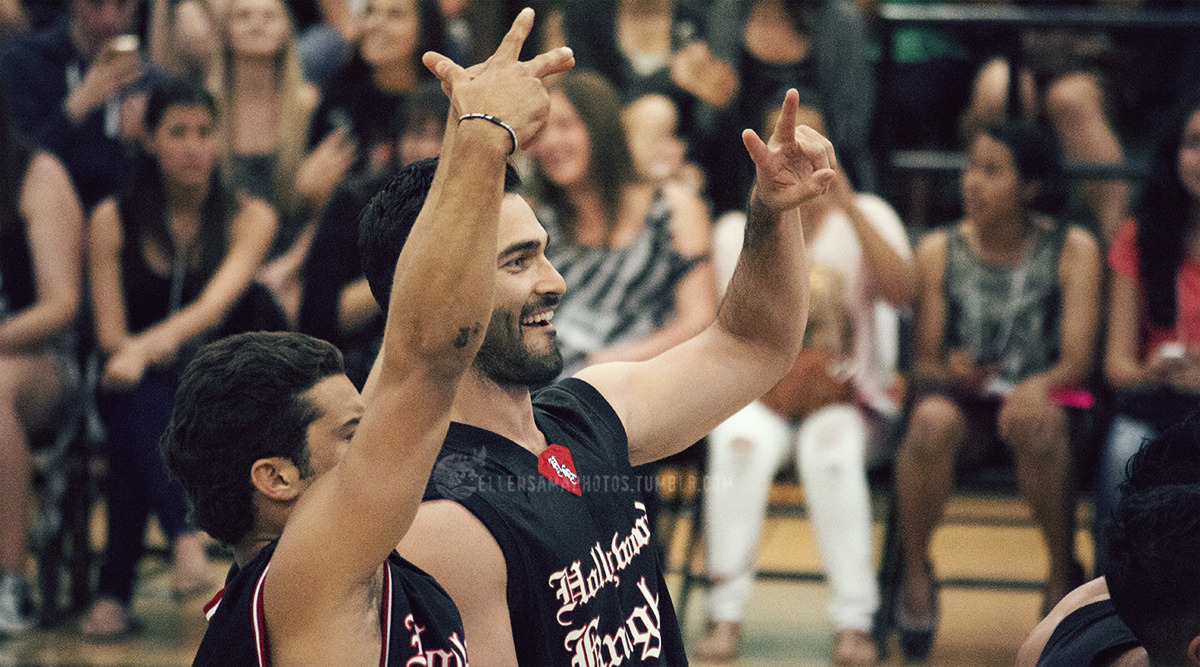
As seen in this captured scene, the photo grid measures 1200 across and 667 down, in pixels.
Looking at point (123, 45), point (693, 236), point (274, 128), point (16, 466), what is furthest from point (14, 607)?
point (693, 236)

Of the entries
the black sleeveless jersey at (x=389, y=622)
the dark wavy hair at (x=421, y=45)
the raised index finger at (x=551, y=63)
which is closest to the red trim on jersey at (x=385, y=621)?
the black sleeveless jersey at (x=389, y=622)

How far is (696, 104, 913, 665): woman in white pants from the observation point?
3.51 meters

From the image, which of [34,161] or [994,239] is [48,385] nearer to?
[34,161]

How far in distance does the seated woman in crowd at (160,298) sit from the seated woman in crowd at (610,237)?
898mm

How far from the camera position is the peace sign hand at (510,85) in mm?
1314

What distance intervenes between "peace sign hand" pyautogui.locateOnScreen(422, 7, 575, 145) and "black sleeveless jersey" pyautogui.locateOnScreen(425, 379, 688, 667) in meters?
0.47

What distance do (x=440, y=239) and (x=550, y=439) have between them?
58 cm

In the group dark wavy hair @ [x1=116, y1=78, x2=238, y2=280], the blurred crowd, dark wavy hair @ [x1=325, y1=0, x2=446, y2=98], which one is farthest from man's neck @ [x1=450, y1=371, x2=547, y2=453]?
dark wavy hair @ [x1=325, y1=0, x2=446, y2=98]

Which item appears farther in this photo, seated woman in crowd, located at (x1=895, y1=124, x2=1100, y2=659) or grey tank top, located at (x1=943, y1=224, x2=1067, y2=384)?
grey tank top, located at (x1=943, y1=224, x2=1067, y2=384)

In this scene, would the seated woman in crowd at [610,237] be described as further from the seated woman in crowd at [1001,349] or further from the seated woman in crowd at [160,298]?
the seated woman in crowd at [160,298]

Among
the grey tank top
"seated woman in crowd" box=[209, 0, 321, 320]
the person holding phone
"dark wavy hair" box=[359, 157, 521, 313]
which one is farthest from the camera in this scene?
the person holding phone

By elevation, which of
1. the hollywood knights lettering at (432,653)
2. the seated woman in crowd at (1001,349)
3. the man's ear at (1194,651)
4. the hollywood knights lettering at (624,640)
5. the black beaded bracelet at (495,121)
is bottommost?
the seated woman in crowd at (1001,349)

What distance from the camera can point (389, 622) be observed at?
4.49 ft

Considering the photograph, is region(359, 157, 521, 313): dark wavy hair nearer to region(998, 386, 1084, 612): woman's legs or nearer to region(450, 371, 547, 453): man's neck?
region(450, 371, 547, 453): man's neck
